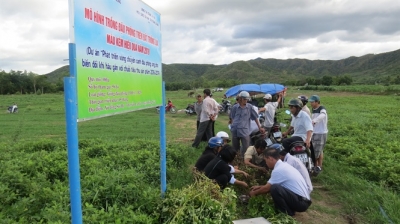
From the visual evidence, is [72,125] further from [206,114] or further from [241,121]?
[206,114]

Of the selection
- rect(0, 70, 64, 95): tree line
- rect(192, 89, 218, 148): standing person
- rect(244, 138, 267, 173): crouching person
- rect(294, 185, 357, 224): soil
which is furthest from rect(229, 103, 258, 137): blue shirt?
rect(0, 70, 64, 95): tree line

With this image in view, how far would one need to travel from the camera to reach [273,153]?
464 centimetres

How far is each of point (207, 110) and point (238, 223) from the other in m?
5.31

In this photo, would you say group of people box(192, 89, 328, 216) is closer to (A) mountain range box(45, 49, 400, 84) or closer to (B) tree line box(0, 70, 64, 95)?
(B) tree line box(0, 70, 64, 95)

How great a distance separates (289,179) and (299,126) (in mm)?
2038

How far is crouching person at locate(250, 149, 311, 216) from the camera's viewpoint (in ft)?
14.3

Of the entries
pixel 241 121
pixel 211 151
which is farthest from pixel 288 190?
pixel 241 121

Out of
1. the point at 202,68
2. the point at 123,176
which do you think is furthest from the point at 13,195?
the point at 202,68

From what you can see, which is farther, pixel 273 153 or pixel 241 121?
pixel 241 121

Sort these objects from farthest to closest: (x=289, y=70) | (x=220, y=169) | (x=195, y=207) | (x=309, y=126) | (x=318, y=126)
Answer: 1. (x=289, y=70)
2. (x=318, y=126)
3. (x=309, y=126)
4. (x=220, y=169)
5. (x=195, y=207)

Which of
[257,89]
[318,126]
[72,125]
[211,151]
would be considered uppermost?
[257,89]

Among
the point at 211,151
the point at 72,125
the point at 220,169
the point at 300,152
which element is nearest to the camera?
the point at 72,125

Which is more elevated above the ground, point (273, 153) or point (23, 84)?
point (23, 84)

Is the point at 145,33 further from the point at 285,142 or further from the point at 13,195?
the point at 285,142
